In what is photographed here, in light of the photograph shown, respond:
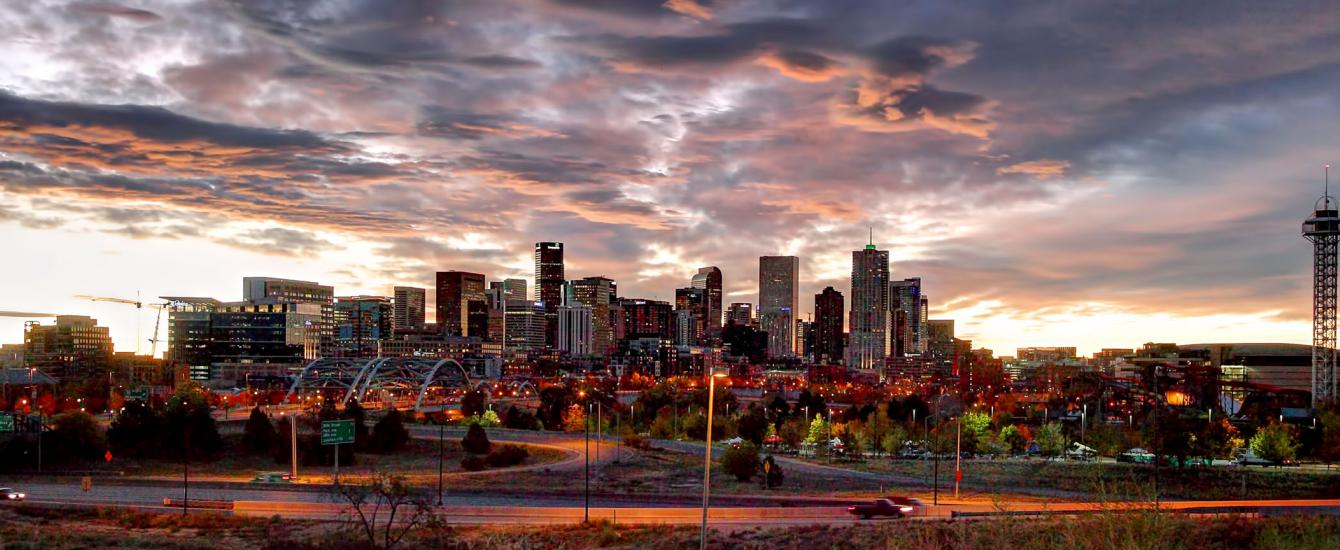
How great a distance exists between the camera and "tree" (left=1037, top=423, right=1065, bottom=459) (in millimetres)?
99812

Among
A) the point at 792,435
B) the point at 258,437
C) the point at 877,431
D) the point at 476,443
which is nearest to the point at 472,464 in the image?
the point at 476,443

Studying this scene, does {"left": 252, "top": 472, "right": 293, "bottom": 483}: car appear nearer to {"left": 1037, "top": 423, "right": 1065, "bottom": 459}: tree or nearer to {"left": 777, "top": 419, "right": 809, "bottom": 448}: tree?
{"left": 777, "top": 419, "right": 809, "bottom": 448}: tree

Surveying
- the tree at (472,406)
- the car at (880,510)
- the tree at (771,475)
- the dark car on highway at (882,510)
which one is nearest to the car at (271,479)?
the tree at (771,475)

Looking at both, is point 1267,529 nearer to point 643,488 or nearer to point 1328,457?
point 643,488

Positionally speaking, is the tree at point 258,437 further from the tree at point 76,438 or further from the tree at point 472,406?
the tree at point 472,406

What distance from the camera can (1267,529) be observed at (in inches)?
1339

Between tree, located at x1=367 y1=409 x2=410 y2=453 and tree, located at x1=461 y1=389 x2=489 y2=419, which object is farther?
tree, located at x1=461 y1=389 x2=489 y2=419

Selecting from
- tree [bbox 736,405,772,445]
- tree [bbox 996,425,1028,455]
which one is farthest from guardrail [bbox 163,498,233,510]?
tree [bbox 996,425,1028,455]

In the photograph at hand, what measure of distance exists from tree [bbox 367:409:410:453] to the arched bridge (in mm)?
73987

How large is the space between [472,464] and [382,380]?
100992 mm

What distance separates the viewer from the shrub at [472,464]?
86500 mm

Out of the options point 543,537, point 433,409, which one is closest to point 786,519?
point 543,537

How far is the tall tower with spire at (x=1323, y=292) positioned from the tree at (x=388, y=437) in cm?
14417

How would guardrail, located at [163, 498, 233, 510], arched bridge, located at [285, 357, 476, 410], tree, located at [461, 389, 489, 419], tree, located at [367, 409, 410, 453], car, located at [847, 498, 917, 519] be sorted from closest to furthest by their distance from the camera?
car, located at [847, 498, 917, 519] < guardrail, located at [163, 498, 233, 510] < tree, located at [367, 409, 410, 453] < tree, located at [461, 389, 489, 419] < arched bridge, located at [285, 357, 476, 410]
